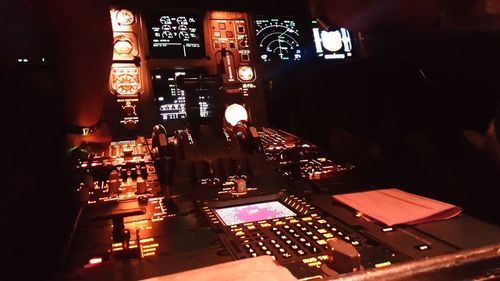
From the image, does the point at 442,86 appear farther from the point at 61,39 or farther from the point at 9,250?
the point at 9,250

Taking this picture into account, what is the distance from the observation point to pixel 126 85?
1.83m

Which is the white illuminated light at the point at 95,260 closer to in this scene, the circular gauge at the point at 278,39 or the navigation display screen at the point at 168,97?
the navigation display screen at the point at 168,97

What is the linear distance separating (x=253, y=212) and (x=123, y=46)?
118 centimetres

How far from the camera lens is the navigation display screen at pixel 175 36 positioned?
194 cm

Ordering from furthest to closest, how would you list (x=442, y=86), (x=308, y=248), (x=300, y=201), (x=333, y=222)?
(x=442, y=86) < (x=300, y=201) < (x=333, y=222) < (x=308, y=248)

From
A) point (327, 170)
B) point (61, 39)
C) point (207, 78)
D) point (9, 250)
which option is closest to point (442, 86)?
point (327, 170)

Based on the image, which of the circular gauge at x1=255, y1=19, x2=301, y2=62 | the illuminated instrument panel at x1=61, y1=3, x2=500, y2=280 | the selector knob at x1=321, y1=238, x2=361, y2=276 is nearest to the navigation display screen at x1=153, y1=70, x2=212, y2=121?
the illuminated instrument panel at x1=61, y1=3, x2=500, y2=280

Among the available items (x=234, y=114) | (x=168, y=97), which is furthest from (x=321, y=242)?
(x=168, y=97)

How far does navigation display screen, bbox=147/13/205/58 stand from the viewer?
1.94 m

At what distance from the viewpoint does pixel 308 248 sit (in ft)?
2.59

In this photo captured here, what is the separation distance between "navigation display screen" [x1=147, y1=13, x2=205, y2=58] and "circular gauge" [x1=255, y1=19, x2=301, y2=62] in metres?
0.30

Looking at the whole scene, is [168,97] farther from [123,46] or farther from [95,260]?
[95,260]

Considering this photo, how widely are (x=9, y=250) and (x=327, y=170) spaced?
3.07ft

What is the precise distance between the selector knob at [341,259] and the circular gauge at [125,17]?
159cm
